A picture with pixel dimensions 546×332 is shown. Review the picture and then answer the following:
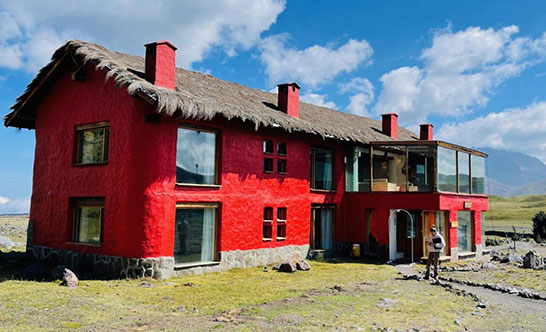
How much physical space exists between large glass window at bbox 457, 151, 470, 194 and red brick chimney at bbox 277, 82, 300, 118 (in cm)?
795

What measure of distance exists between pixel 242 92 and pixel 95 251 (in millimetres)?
9687

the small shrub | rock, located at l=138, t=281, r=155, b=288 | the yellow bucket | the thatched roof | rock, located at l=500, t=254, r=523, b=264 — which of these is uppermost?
the thatched roof

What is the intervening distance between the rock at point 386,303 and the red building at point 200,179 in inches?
251

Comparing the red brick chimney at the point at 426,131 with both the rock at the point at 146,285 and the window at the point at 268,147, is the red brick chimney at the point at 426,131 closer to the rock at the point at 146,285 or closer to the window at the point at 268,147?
the window at the point at 268,147

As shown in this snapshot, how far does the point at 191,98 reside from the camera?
14281 mm

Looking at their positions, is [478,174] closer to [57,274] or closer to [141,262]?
[141,262]

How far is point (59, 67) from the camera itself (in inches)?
642

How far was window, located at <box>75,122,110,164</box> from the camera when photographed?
14805 millimetres

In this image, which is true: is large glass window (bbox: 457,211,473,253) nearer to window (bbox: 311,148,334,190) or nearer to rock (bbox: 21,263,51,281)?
window (bbox: 311,148,334,190)

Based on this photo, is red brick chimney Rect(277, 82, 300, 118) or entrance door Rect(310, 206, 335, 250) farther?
red brick chimney Rect(277, 82, 300, 118)

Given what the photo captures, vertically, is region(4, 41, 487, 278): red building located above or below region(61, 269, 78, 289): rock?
above

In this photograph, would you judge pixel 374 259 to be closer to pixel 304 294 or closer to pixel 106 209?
pixel 304 294

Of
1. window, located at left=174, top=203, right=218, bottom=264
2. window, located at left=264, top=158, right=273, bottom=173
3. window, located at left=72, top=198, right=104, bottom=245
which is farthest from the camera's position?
window, located at left=264, top=158, right=273, bottom=173

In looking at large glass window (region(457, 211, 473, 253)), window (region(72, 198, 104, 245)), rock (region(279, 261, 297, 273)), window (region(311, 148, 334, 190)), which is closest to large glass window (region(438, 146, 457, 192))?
large glass window (region(457, 211, 473, 253))
